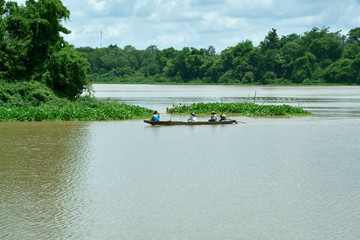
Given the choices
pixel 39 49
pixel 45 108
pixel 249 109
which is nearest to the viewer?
pixel 45 108

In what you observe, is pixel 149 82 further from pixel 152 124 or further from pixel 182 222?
pixel 182 222

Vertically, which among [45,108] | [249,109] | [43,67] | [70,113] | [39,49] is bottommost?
[249,109]

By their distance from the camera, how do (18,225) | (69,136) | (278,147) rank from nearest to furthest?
1. (18,225)
2. (278,147)
3. (69,136)

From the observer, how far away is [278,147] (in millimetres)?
20297

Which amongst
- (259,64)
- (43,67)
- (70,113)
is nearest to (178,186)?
(70,113)

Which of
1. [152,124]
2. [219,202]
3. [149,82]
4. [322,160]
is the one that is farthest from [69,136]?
[149,82]

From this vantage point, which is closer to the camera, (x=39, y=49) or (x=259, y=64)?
(x=39, y=49)

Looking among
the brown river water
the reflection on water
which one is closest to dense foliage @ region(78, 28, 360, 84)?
the brown river water

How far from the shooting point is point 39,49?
35.7 m

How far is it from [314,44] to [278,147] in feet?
297

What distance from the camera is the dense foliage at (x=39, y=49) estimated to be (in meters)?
33.7

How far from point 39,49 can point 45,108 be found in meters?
6.57

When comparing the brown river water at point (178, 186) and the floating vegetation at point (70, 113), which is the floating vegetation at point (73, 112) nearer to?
the floating vegetation at point (70, 113)

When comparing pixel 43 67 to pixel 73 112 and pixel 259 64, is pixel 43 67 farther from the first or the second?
pixel 259 64
